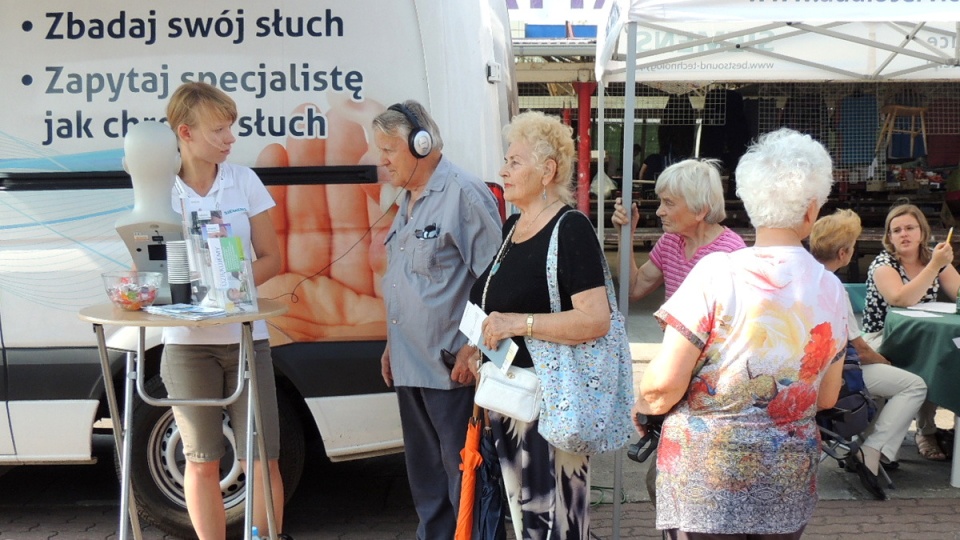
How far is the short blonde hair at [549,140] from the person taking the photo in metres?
2.79

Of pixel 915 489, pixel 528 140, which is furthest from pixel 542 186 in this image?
pixel 915 489

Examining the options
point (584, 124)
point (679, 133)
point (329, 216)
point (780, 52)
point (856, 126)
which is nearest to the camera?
point (329, 216)

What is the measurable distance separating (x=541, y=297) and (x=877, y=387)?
2.75 m

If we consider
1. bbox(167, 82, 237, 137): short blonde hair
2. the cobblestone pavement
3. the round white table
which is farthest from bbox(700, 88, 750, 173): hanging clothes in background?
the round white table

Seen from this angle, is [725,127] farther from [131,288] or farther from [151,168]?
[131,288]

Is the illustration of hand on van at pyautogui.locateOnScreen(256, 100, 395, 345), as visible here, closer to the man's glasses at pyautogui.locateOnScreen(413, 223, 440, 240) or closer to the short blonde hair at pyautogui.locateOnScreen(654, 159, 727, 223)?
the man's glasses at pyautogui.locateOnScreen(413, 223, 440, 240)

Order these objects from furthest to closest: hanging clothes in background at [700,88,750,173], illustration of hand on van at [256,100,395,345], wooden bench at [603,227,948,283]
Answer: hanging clothes in background at [700,88,750,173] < wooden bench at [603,227,948,283] < illustration of hand on van at [256,100,395,345]

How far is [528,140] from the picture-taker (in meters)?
2.79

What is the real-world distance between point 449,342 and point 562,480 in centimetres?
71

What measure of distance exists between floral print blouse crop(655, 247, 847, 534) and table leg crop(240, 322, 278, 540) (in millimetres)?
1280

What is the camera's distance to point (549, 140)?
2.80 metres

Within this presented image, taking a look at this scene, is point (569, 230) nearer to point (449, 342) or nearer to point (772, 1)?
point (449, 342)

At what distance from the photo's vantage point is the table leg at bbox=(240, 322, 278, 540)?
2.83 meters

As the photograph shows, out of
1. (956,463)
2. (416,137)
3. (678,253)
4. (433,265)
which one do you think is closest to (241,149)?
(416,137)
